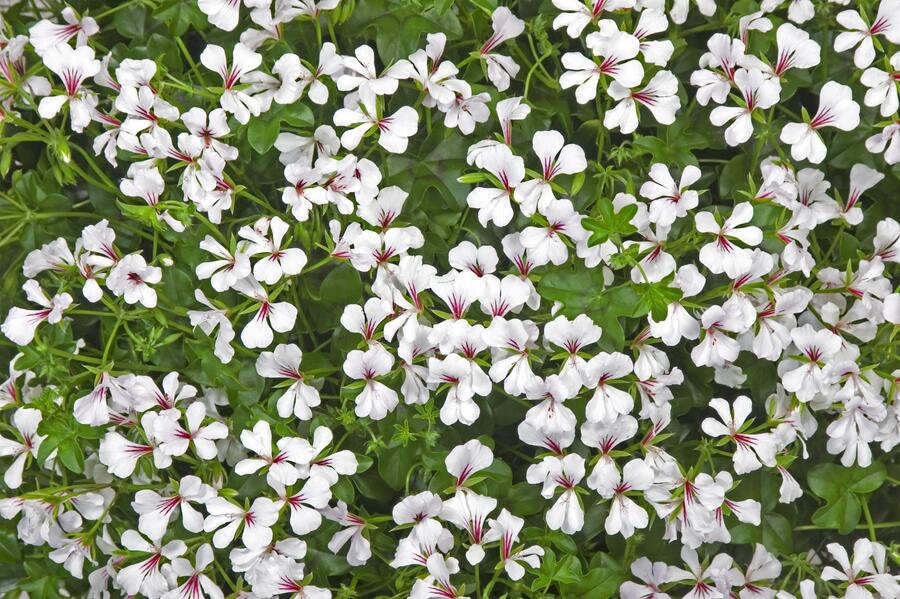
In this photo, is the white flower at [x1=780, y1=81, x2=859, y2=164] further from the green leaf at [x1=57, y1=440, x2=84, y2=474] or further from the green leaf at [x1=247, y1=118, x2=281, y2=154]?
the green leaf at [x1=57, y1=440, x2=84, y2=474]

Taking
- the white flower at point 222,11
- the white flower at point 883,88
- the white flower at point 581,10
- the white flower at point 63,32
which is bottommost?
the white flower at point 63,32

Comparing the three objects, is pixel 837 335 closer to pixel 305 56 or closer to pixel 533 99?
pixel 533 99

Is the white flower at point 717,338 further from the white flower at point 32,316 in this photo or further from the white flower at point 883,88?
the white flower at point 32,316

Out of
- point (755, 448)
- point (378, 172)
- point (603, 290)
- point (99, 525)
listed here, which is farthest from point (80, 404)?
point (755, 448)

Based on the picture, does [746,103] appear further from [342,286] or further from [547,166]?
[342,286]

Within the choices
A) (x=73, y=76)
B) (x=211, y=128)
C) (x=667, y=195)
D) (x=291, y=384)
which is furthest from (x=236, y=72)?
(x=667, y=195)

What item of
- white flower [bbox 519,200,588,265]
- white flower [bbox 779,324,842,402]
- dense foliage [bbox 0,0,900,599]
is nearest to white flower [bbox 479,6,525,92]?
dense foliage [bbox 0,0,900,599]

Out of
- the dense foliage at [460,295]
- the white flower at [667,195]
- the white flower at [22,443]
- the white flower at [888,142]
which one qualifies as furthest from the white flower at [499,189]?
the white flower at [22,443]

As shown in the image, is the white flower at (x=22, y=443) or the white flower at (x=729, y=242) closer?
the white flower at (x=729, y=242)
